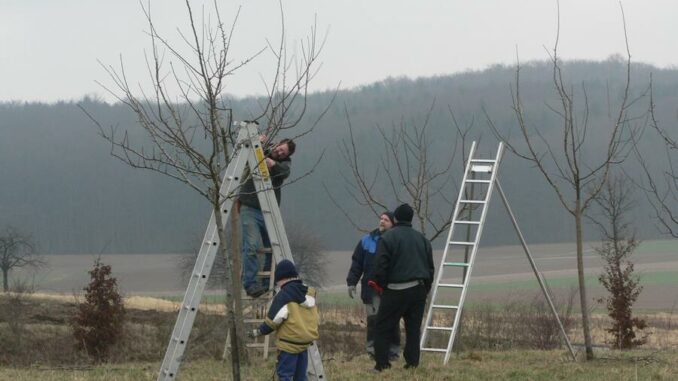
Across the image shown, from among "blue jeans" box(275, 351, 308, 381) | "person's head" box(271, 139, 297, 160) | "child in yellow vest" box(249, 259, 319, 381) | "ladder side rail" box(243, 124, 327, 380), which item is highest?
"person's head" box(271, 139, 297, 160)

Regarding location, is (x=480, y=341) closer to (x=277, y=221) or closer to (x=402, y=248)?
(x=402, y=248)

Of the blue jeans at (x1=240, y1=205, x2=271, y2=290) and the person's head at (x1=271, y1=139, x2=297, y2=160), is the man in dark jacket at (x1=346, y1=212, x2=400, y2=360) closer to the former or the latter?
the blue jeans at (x1=240, y1=205, x2=271, y2=290)

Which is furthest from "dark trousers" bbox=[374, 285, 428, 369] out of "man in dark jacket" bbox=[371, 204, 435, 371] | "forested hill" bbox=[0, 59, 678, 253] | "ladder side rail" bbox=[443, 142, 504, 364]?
"forested hill" bbox=[0, 59, 678, 253]

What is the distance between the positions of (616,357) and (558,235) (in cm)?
11996

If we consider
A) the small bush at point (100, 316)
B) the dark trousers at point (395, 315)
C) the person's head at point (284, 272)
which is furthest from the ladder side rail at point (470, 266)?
the small bush at point (100, 316)

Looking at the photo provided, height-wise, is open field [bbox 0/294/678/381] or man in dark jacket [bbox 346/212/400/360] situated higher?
man in dark jacket [bbox 346/212/400/360]

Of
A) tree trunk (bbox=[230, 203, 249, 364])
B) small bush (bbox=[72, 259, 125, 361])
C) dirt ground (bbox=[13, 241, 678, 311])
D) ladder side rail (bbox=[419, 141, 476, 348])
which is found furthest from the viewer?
dirt ground (bbox=[13, 241, 678, 311])

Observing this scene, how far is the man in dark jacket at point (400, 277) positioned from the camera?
12.5 meters

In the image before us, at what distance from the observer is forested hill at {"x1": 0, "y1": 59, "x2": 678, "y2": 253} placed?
131750mm

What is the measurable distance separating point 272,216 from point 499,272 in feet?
279

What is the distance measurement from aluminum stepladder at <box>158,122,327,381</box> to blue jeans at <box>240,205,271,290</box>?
126 cm

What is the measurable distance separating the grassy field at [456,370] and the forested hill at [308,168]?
329ft

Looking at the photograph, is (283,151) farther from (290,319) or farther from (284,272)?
(290,319)

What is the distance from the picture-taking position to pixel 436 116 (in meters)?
140
